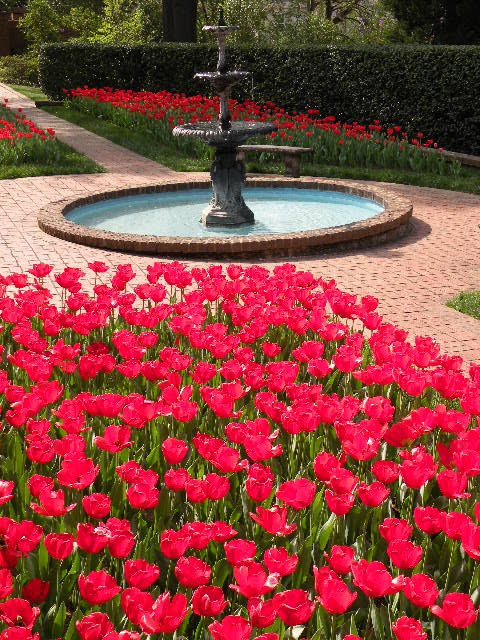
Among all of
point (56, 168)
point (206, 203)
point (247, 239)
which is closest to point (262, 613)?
point (247, 239)

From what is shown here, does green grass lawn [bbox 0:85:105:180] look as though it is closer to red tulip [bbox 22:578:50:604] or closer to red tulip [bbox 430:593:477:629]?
red tulip [bbox 22:578:50:604]

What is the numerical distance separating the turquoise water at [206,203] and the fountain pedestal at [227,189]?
121 millimetres

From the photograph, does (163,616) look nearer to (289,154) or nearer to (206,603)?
(206,603)

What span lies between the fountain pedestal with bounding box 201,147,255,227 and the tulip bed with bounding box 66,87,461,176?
3861 mm

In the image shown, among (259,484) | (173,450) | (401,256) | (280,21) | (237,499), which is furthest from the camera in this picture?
(280,21)

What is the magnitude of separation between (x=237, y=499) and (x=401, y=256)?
666cm

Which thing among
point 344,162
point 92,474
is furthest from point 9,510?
point 344,162

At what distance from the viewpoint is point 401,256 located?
383 inches

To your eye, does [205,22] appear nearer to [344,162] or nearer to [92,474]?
[344,162]

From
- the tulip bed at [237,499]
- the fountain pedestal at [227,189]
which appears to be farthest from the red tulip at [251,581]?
the fountain pedestal at [227,189]

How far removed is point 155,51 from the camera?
76.4ft

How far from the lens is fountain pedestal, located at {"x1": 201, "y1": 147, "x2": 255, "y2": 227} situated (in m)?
11.2

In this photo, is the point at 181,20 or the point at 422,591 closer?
the point at 422,591

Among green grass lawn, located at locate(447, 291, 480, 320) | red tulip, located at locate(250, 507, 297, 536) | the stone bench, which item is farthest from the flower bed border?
red tulip, located at locate(250, 507, 297, 536)
